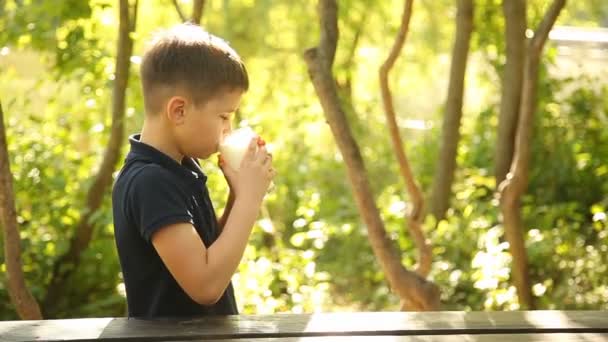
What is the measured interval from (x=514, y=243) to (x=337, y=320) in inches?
111

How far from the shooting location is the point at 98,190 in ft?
15.7

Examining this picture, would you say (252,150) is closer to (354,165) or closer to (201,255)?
(201,255)

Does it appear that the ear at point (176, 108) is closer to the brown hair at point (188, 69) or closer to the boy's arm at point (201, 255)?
the brown hair at point (188, 69)

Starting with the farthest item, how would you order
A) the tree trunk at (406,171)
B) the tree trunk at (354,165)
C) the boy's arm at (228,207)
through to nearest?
the tree trunk at (406,171), the tree trunk at (354,165), the boy's arm at (228,207)

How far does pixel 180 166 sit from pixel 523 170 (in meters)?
2.56

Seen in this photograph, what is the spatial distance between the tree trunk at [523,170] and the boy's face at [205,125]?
6.74 feet

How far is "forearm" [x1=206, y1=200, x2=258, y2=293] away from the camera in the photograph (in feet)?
6.38

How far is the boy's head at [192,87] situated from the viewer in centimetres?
209

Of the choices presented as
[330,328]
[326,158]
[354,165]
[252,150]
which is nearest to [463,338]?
[330,328]

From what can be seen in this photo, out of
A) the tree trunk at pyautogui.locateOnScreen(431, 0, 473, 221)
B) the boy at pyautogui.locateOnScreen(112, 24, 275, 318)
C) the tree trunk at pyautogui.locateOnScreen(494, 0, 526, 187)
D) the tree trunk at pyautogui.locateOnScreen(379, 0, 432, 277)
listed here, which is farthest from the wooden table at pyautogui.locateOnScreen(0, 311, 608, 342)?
the tree trunk at pyautogui.locateOnScreen(431, 0, 473, 221)

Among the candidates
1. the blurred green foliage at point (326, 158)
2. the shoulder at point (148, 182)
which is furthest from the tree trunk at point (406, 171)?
the shoulder at point (148, 182)

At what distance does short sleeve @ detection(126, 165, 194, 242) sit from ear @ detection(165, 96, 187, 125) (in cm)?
12

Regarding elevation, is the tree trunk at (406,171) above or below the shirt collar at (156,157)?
below

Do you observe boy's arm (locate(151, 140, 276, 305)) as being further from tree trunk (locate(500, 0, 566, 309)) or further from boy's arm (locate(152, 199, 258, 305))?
tree trunk (locate(500, 0, 566, 309))
